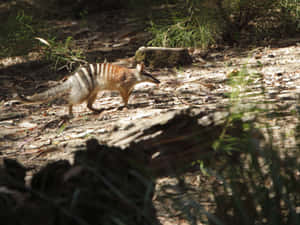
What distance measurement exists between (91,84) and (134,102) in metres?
0.62

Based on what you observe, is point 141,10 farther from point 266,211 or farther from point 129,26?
point 266,211

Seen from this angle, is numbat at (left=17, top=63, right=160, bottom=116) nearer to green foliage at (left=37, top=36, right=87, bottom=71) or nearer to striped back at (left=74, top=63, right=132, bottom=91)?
striped back at (left=74, top=63, right=132, bottom=91)

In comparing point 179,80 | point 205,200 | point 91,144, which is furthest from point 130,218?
point 179,80

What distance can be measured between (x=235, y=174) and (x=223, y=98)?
7.20 feet

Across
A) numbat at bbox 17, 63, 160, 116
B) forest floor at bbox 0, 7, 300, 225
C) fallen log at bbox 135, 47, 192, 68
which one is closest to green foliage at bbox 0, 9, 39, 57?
forest floor at bbox 0, 7, 300, 225

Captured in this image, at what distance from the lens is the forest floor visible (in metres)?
2.55

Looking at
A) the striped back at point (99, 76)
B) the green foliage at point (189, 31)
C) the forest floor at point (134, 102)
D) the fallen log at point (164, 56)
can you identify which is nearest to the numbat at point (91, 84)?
the striped back at point (99, 76)

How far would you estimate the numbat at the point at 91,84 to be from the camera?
396 cm

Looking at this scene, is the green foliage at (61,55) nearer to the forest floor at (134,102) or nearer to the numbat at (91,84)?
the forest floor at (134,102)

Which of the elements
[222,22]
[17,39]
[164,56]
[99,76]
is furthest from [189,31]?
[17,39]

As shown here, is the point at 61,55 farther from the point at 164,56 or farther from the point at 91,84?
the point at 91,84

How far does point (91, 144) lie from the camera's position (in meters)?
1.68

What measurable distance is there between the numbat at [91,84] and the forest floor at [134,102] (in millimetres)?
209

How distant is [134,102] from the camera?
4.34m
